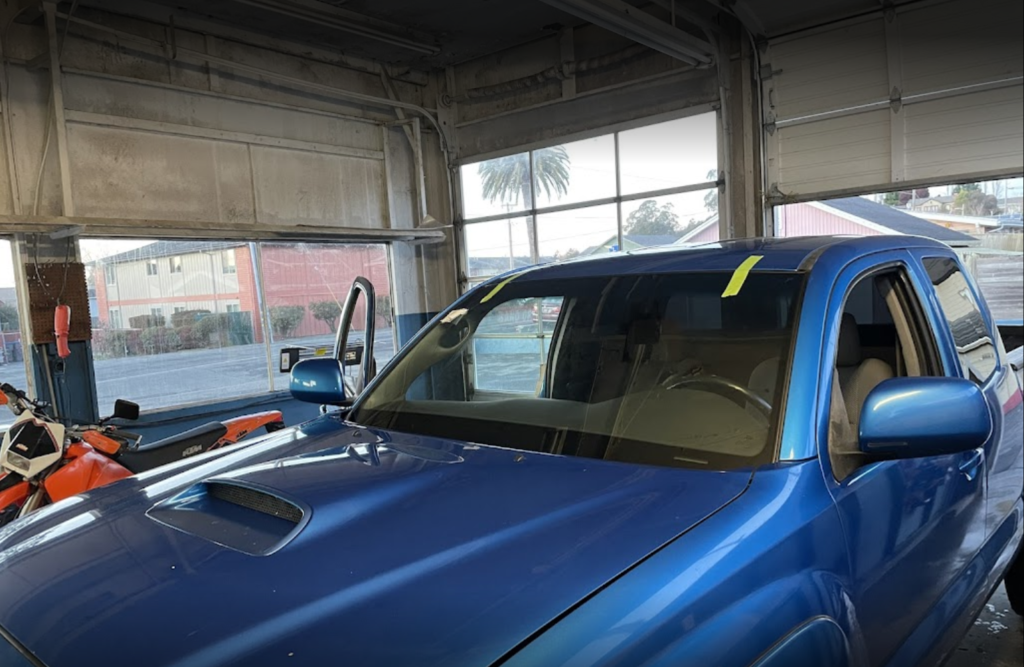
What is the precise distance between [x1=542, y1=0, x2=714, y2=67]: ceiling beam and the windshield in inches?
142

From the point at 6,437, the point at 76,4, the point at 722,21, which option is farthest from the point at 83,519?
the point at 722,21

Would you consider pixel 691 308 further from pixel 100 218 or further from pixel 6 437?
pixel 100 218

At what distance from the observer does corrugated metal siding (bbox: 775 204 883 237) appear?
6938mm

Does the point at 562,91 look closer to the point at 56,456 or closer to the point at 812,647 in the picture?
the point at 56,456

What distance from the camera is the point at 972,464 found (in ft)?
6.98

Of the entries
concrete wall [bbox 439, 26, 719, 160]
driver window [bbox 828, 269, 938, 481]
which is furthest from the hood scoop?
concrete wall [bbox 439, 26, 719, 160]

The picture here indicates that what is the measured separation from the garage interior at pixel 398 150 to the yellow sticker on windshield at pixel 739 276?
407 cm

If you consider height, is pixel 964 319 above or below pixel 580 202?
below

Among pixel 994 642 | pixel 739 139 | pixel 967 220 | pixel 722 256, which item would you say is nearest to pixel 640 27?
pixel 739 139

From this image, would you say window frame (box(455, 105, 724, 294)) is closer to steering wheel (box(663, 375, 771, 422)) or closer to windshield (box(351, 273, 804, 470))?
windshield (box(351, 273, 804, 470))

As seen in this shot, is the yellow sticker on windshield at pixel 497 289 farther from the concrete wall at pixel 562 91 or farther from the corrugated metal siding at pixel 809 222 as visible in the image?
the concrete wall at pixel 562 91

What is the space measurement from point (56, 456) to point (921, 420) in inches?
159

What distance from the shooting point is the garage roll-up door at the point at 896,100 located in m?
5.87

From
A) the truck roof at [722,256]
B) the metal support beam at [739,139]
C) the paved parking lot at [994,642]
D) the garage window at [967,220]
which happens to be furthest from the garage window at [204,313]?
the paved parking lot at [994,642]
